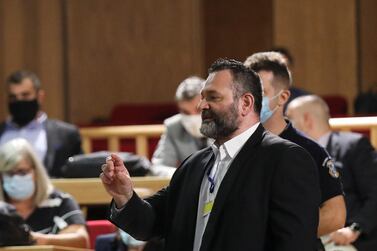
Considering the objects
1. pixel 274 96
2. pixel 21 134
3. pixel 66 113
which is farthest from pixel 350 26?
pixel 274 96

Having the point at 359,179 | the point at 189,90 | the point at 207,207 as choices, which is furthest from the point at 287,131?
the point at 189,90

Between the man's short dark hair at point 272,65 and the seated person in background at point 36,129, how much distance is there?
2646 mm

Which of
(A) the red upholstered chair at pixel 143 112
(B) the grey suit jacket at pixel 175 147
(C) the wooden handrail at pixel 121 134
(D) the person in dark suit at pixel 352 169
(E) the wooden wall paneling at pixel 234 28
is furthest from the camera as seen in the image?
(E) the wooden wall paneling at pixel 234 28

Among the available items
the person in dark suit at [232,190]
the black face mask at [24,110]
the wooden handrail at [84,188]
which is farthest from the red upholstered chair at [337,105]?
the person in dark suit at [232,190]

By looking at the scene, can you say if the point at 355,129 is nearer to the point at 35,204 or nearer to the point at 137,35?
the point at 35,204

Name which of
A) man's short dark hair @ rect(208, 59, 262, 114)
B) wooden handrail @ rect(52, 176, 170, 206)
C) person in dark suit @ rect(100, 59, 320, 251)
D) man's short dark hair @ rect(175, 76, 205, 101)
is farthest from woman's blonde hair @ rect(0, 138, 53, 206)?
man's short dark hair @ rect(208, 59, 262, 114)

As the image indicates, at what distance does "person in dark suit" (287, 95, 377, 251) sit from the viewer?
5.52 meters

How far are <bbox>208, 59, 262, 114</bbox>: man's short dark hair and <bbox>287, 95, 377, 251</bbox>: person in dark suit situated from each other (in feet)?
6.20

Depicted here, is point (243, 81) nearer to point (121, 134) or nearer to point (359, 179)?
point (359, 179)

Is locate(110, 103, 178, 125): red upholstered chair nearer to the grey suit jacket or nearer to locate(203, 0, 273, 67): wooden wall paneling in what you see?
locate(203, 0, 273, 67): wooden wall paneling

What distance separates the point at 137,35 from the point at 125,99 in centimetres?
56

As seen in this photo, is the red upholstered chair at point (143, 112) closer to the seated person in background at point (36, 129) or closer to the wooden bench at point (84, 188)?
the seated person in background at point (36, 129)

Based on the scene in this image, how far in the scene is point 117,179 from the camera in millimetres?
3588

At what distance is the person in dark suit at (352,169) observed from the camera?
18.1 feet
